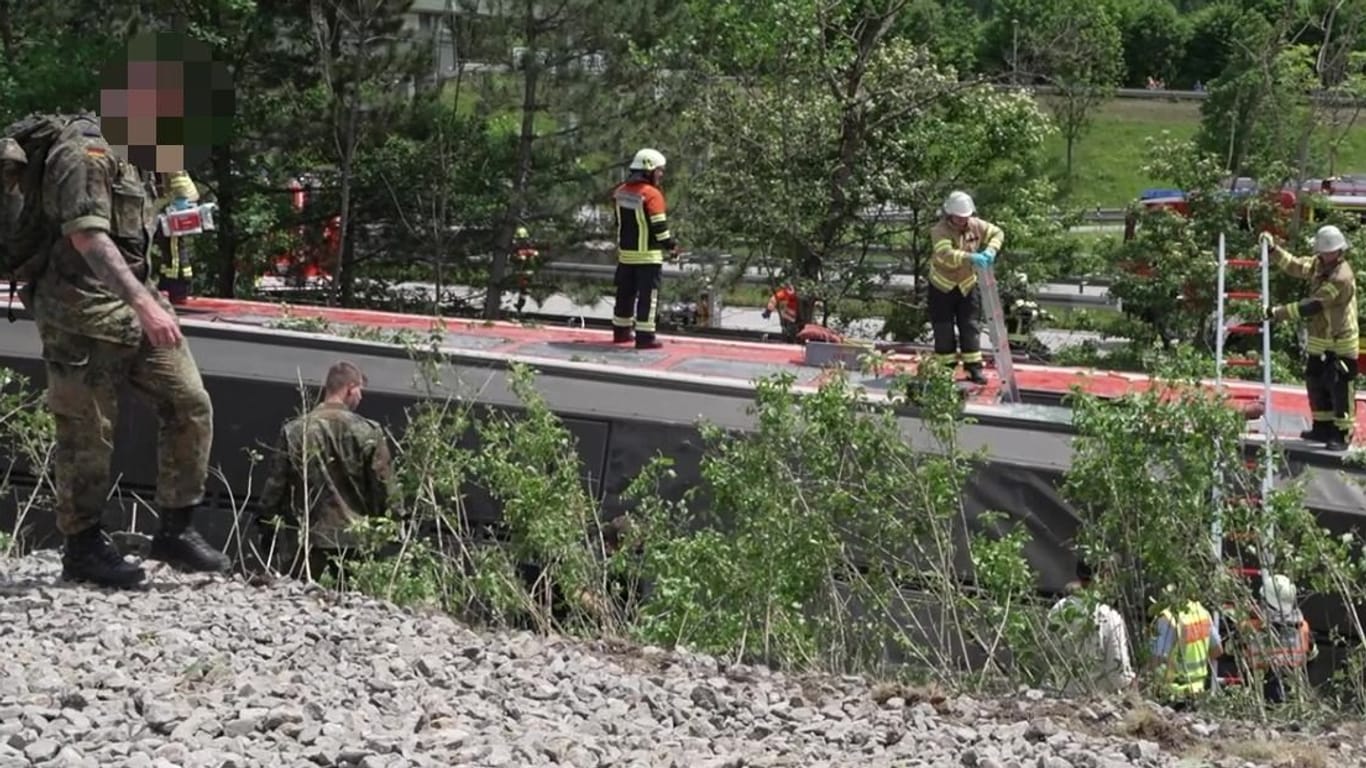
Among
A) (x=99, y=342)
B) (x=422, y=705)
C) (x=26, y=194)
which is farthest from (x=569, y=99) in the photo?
(x=422, y=705)

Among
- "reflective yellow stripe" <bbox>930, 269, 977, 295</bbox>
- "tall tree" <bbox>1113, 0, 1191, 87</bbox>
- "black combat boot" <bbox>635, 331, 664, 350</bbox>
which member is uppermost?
"tall tree" <bbox>1113, 0, 1191, 87</bbox>

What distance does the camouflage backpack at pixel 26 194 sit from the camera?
18.3 feet

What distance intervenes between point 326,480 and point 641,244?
5.53m

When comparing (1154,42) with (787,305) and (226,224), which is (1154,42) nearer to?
(787,305)

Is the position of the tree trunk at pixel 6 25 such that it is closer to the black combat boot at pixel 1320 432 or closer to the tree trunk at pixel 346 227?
the tree trunk at pixel 346 227

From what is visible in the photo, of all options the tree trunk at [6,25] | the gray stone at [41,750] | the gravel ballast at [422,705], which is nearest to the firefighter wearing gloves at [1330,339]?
the gravel ballast at [422,705]

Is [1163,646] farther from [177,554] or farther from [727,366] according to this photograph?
[727,366]

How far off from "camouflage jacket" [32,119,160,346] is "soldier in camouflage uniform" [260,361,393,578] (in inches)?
56.3

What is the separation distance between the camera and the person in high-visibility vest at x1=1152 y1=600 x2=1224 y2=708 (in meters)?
5.70

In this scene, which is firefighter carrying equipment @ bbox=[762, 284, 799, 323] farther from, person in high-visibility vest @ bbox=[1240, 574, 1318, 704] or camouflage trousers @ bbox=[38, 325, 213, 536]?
camouflage trousers @ bbox=[38, 325, 213, 536]

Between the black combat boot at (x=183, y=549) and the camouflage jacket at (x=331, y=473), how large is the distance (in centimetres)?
86

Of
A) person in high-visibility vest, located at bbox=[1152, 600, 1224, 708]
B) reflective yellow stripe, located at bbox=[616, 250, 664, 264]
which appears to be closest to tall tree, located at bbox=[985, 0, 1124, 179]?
reflective yellow stripe, located at bbox=[616, 250, 664, 264]

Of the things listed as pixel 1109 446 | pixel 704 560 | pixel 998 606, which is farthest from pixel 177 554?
pixel 1109 446

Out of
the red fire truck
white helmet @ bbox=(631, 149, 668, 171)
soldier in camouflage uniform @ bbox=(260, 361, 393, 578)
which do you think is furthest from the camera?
the red fire truck
